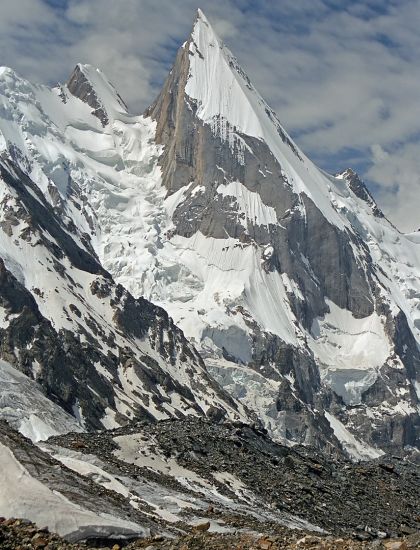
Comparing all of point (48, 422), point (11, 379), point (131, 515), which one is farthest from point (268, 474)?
point (11, 379)

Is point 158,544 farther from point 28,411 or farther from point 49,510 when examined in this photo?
point 28,411

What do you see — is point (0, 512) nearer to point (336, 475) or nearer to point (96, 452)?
point (96, 452)

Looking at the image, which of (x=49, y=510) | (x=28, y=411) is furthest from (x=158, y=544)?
(x=28, y=411)

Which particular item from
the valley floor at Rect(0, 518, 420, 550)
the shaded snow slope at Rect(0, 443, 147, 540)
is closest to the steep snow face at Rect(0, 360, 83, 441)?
the shaded snow slope at Rect(0, 443, 147, 540)

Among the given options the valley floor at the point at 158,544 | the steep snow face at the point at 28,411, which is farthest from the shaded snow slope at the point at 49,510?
the steep snow face at the point at 28,411

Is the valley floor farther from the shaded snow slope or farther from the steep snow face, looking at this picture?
the steep snow face

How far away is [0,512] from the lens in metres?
33.9

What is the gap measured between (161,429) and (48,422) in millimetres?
65303

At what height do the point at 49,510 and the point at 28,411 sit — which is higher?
the point at 49,510

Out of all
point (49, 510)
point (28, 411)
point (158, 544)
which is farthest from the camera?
point (28, 411)

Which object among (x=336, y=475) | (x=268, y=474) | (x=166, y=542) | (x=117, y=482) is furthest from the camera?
(x=336, y=475)

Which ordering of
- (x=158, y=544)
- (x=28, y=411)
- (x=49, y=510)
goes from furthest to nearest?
(x=28, y=411)
(x=49, y=510)
(x=158, y=544)

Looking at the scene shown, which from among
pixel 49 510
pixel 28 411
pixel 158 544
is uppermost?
pixel 49 510

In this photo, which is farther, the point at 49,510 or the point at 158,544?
the point at 49,510
